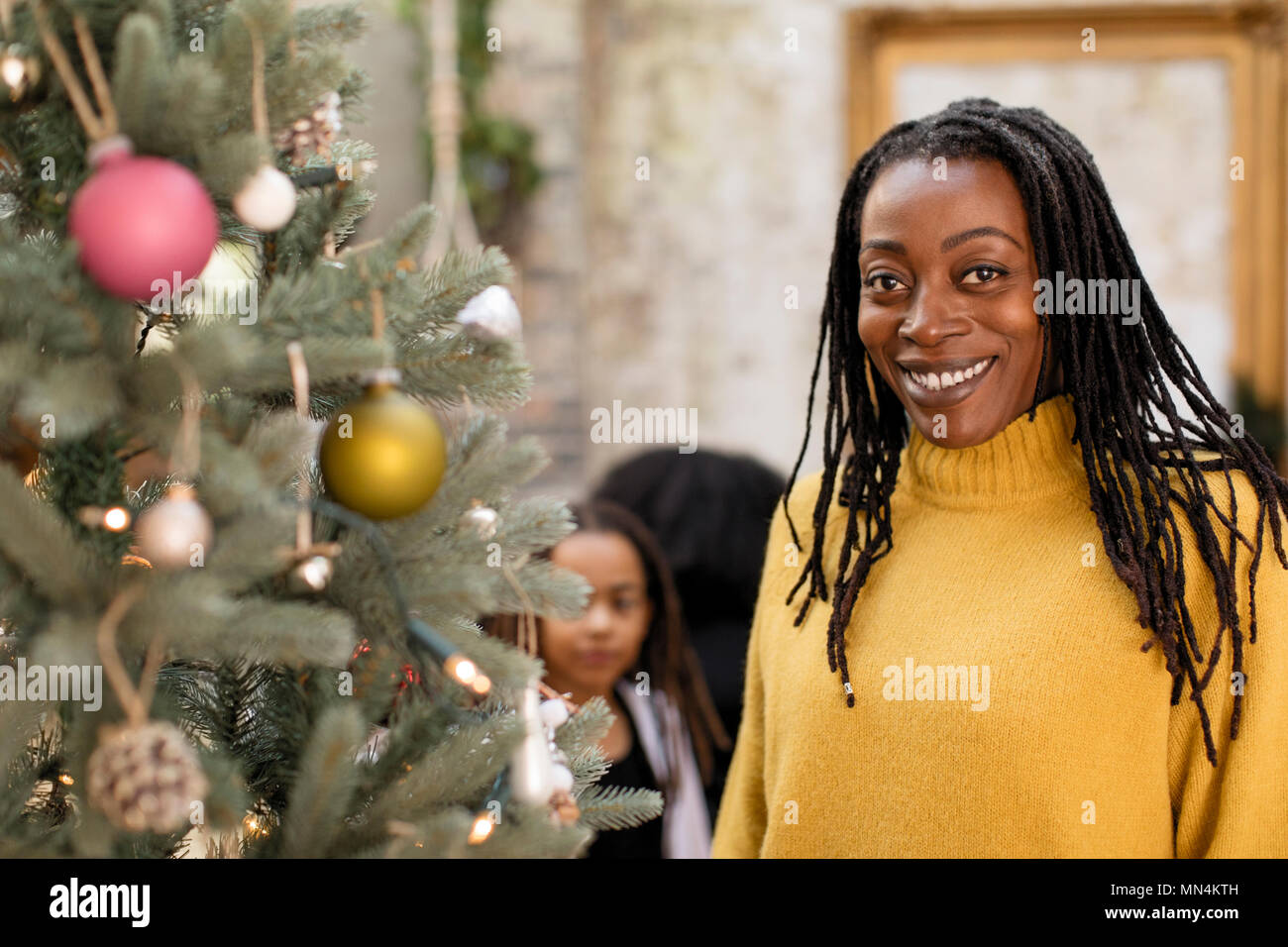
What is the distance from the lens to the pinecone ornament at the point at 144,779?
589mm

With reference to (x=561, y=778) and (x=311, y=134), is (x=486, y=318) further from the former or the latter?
(x=561, y=778)

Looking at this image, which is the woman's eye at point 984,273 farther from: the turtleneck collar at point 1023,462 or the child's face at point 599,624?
the child's face at point 599,624

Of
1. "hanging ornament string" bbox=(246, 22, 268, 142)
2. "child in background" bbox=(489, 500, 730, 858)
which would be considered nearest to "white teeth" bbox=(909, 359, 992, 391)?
"hanging ornament string" bbox=(246, 22, 268, 142)

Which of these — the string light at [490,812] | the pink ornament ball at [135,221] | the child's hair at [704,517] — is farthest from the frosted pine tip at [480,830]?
the child's hair at [704,517]

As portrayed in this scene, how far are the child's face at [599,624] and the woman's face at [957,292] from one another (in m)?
0.86

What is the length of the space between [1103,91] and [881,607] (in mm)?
2351

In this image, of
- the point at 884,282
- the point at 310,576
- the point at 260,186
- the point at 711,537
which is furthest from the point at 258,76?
the point at 711,537

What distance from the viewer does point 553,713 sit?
0.84 m

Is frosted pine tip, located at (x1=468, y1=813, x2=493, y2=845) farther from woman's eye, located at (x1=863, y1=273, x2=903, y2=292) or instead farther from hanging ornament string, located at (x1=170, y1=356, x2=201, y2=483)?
woman's eye, located at (x1=863, y1=273, x2=903, y2=292)

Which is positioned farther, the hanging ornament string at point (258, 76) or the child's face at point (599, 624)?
the child's face at point (599, 624)

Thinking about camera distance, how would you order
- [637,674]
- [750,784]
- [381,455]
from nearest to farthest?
[381,455] < [750,784] < [637,674]

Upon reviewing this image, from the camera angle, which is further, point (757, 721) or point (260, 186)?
point (757, 721)

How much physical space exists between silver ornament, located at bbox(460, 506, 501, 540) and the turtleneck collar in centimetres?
49

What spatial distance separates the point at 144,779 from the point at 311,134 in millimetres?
427
